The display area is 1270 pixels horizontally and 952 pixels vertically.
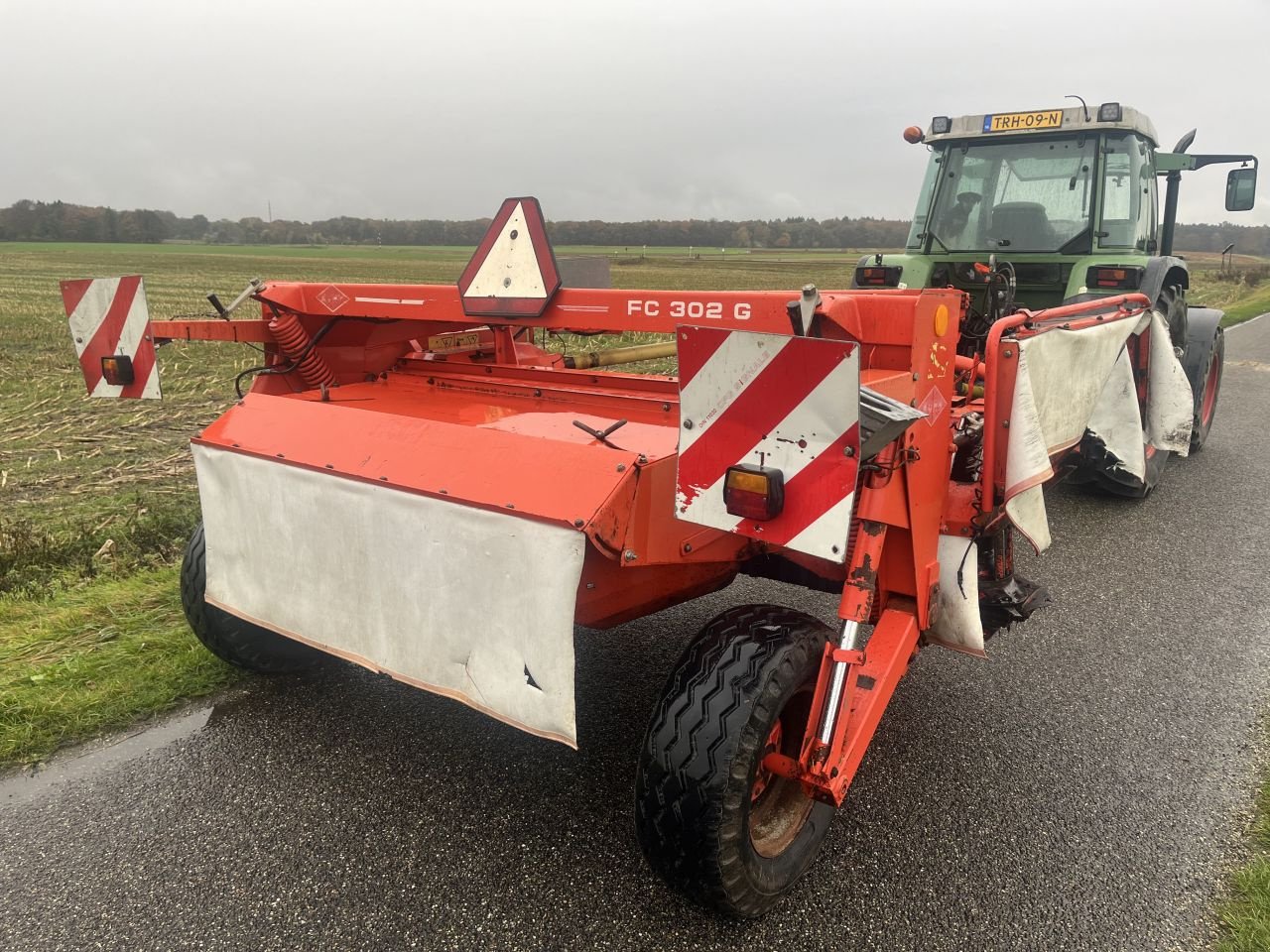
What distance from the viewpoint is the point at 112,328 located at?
9.25 feet

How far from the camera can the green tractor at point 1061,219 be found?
5.06 meters

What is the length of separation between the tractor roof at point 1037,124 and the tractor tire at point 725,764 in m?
4.68

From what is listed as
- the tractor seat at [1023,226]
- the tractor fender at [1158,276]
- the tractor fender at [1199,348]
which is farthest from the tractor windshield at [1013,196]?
the tractor fender at [1199,348]

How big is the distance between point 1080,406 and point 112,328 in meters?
3.21

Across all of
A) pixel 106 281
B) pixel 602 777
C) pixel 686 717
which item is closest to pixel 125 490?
pixel 106 281

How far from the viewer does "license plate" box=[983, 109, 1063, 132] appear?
5.29m

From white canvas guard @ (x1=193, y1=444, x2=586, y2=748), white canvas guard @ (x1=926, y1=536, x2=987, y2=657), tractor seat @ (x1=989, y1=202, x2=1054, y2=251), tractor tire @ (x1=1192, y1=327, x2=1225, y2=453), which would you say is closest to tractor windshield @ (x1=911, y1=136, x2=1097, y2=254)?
tractor seat @ (x1=989, y1=202, x2=1054, y2=251)

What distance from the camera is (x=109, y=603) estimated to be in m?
3.36

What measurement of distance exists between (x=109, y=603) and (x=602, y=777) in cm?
223

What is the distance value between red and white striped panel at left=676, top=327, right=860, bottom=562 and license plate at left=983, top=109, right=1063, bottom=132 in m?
4.80

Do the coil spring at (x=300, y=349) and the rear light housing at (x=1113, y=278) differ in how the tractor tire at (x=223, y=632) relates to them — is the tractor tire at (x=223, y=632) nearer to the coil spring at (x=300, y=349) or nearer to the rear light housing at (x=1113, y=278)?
the coil spring at (x=300, y=349)

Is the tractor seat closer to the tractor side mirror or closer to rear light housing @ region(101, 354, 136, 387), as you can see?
the tractor side mirror

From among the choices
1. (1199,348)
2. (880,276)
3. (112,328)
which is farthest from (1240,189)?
(112,328)

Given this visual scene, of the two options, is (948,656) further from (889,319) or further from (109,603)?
(109,603)
